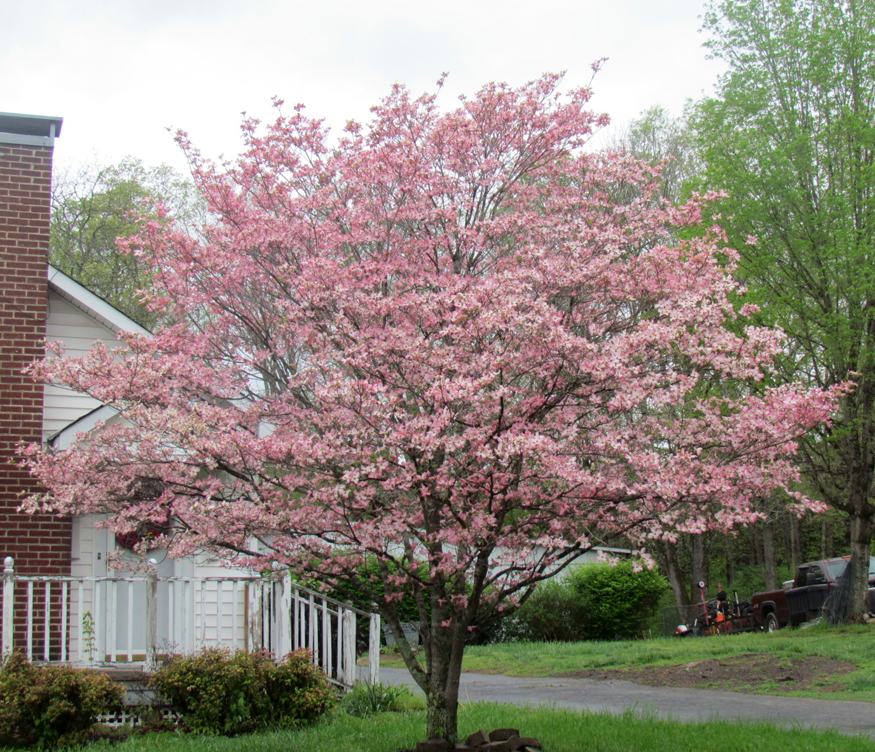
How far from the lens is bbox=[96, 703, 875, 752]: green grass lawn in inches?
263

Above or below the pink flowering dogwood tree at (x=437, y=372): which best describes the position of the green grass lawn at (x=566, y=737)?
below

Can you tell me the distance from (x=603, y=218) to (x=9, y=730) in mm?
6072

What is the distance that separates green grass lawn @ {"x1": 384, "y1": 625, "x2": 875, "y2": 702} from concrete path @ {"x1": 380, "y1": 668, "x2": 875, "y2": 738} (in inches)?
32.2

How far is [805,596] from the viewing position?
688 inches

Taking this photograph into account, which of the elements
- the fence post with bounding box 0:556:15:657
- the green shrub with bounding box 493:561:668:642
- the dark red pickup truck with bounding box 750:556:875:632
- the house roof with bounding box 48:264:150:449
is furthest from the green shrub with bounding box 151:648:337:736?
the green shrub with bounding box 493:561:668:642

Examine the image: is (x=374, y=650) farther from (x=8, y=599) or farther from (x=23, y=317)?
(x=23, y=317)

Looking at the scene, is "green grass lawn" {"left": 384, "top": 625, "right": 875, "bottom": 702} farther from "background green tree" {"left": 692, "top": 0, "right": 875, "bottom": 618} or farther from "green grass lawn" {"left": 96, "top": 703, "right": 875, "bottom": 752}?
"green grass lawn" {"left": 96, "top": 703, "right": 875, "bottom": 752}

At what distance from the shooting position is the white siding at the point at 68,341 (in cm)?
1017

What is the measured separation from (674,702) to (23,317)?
8.32 metres

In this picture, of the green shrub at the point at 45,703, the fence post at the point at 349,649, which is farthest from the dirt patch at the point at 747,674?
the green shrub at the point at 45,703

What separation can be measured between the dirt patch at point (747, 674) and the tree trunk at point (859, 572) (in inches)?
173

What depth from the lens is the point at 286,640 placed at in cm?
897

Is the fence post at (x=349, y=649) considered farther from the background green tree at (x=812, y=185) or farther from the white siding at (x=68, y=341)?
the background green tree at (x=812, y=185)

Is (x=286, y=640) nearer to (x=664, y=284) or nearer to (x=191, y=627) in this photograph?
(x=191, y=627)
